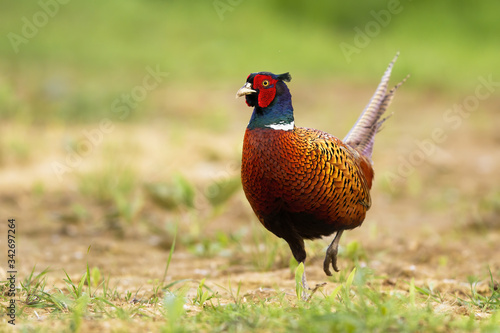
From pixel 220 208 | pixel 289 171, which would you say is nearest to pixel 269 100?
pixel 289 171

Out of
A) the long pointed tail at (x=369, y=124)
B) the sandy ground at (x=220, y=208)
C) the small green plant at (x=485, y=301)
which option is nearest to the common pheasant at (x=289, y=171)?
the sandy ground at (x=220, y=208)

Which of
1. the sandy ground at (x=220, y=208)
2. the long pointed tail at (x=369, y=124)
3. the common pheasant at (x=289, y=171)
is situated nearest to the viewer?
the common pheasant at (x=289, y=171)

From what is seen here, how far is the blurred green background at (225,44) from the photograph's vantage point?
10.5 metres

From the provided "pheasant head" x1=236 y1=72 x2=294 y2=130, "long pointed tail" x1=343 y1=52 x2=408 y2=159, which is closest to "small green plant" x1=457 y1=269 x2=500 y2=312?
"long pointed tail" x1=343 y1=52 x2=408 y2=159

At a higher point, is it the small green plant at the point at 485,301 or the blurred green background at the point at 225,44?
the blurred green background at the point at 225,44

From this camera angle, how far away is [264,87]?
3.16 metres

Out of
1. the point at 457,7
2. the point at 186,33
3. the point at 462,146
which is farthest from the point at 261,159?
the point at 457,7

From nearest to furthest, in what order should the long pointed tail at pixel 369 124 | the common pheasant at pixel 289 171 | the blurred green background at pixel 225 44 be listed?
the common pheasant at pixel 289 171
the long pointed tail at pixel 369 124
the blurred green background at pixel 225 44

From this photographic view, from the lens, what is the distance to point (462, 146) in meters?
8.78

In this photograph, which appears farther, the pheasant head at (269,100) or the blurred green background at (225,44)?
the blurred green background at (225,44)

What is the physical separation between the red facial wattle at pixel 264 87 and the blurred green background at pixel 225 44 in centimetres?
594

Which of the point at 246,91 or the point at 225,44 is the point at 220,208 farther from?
the point at 225,44

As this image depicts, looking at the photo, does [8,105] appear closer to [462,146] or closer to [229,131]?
[229,131]

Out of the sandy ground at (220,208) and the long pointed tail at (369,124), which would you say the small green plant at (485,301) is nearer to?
the sandy ground at (220,208)
